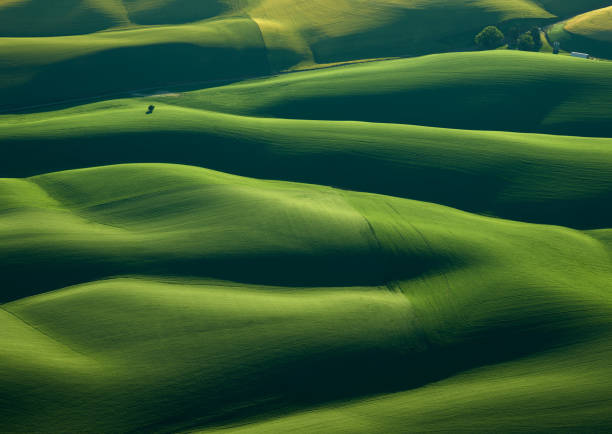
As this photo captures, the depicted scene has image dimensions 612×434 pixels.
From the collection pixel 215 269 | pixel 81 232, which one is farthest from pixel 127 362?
pixel 81 232

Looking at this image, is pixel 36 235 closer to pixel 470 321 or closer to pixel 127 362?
pixel 127 362

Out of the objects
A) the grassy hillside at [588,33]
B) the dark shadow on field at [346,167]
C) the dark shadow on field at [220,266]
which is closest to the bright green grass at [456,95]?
the dark shadow on field at [346,167]

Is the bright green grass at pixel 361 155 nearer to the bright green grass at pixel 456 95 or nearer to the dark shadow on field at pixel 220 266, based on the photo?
the bright green grass at pixel 456 95

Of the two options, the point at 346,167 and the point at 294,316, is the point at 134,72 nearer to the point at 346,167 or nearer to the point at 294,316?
the point at 346,167

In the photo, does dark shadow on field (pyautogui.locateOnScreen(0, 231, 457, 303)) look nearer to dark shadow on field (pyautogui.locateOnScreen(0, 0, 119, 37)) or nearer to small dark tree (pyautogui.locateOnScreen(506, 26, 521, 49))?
small dark tree (pyautogui.locateOnScreen(506, 26, 521, 49))

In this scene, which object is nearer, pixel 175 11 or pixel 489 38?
pixel 489 38

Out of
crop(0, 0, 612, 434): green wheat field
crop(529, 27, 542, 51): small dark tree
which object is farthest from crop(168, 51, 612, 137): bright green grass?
crop(529, 27, 542, 51): small dark tree

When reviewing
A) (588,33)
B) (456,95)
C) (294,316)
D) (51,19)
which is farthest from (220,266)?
(51,19)
